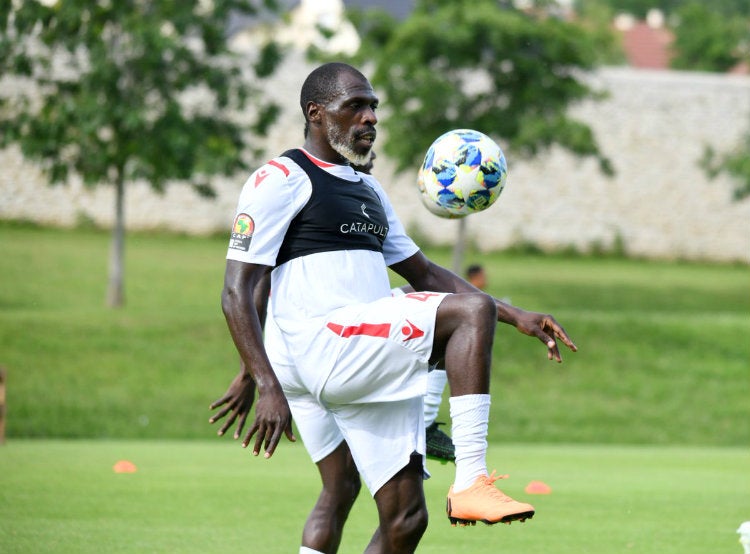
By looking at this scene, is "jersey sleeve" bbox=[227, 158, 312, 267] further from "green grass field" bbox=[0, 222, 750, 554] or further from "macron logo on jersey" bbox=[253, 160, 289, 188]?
"green grass field" bbox=[0, 222, 750, 554]

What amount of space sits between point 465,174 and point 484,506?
2.25m

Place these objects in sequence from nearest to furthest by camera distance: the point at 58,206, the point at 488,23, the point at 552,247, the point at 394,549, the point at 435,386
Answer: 1. the point at 394,549
2. the point at 435,386
3. the point at 488,23
4. the point at 58,206
5. the point at 552,247

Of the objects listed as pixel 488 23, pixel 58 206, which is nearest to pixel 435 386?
pixel 488 23

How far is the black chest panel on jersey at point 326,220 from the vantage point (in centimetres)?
551

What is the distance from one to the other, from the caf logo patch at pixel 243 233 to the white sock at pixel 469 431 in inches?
41.6

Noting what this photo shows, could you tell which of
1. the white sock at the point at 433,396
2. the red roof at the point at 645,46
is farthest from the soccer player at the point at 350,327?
the red roof at the point at 645,46

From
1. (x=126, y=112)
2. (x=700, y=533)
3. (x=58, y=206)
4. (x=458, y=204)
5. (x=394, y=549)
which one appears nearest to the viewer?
(x=394, y=549)

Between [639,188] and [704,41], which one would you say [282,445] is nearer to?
[639,188]

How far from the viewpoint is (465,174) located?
6750 millimetres

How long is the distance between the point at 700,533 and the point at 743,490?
3159 millimetres

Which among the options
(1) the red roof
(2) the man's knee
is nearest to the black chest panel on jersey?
(2) the man's knee

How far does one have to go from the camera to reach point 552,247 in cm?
4059

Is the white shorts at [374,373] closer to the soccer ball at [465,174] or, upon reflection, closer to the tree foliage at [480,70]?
the soccer ball at [465,174]

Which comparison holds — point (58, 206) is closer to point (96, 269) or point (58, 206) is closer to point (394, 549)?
point (96, 269)
